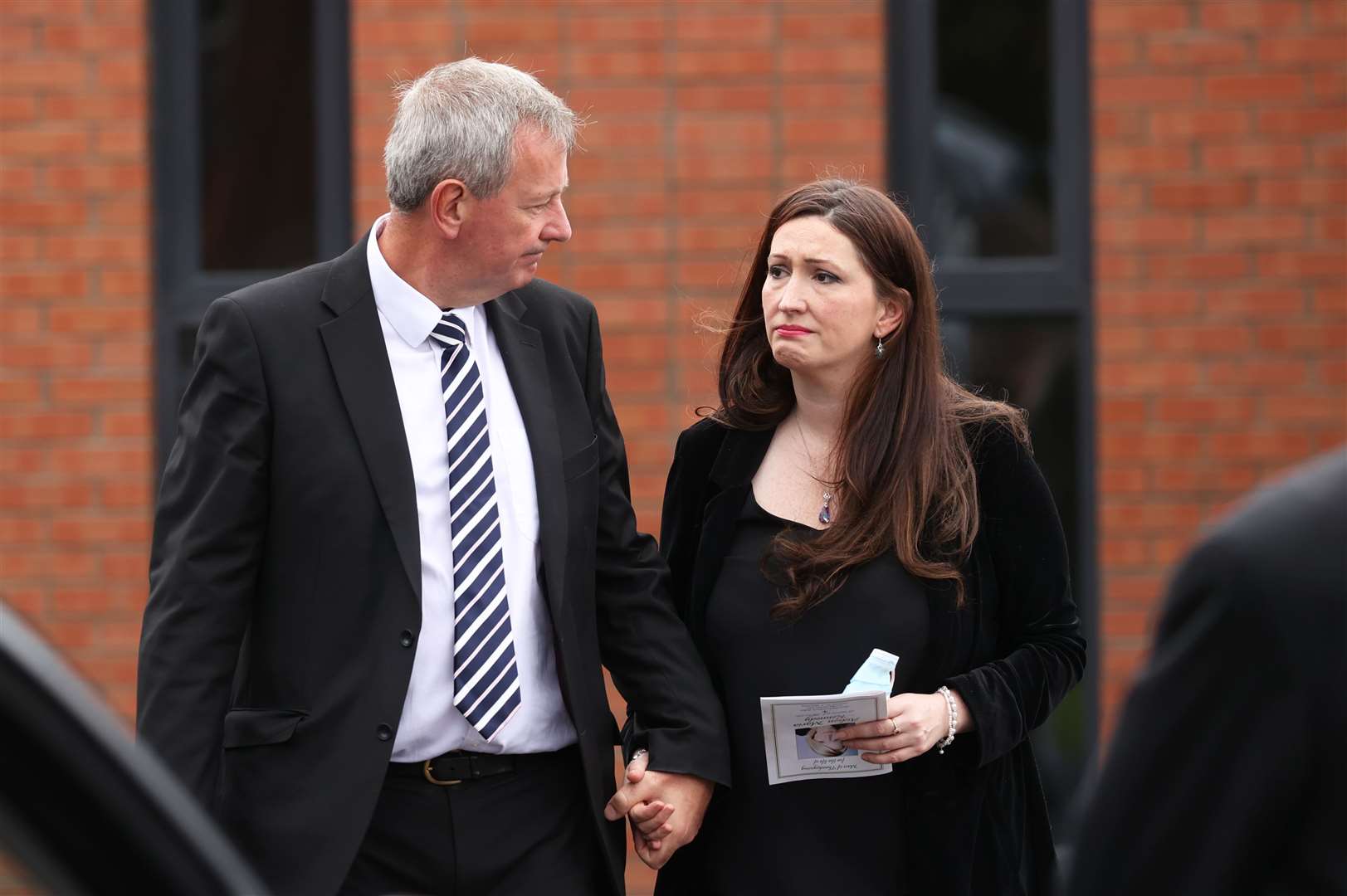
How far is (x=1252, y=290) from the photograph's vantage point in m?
5.04

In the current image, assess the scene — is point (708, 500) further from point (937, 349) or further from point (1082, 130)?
point (1082, 130)

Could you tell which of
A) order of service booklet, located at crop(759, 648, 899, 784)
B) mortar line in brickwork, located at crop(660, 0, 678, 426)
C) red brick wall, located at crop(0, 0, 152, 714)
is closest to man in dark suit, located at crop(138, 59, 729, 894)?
order of service booklet, located at crop(759, 648, 899, 784)

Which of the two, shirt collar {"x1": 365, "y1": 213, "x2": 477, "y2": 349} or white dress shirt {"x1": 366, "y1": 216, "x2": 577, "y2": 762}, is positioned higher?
shirt collar {"x1": 365, "y1": 213, "x2": 477, "y2": 349}

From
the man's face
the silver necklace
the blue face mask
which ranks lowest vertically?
the blue face mask

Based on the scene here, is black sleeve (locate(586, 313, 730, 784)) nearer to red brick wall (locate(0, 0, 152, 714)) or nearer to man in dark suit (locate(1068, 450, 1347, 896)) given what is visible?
man in dark suit (locate(1068, 450, 1347, 896))

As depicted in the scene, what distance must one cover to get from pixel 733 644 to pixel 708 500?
32 cm

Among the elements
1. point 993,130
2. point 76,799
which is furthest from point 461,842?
point 993,130

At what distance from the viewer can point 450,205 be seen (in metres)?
3.03

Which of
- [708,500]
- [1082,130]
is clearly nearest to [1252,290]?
[1082,130]

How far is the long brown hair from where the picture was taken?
317cm

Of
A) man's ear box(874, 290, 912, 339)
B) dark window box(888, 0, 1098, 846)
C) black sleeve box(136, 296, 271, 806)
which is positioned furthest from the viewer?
dark window box(888, 0, 1098, 846)

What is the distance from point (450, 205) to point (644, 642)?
0.88 m

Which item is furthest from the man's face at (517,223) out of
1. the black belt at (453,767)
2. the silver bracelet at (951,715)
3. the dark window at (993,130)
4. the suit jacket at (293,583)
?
the dark window at (993,130)

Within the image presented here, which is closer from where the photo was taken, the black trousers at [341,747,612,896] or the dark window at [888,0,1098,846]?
the black trousers at [341,747,612,896]
